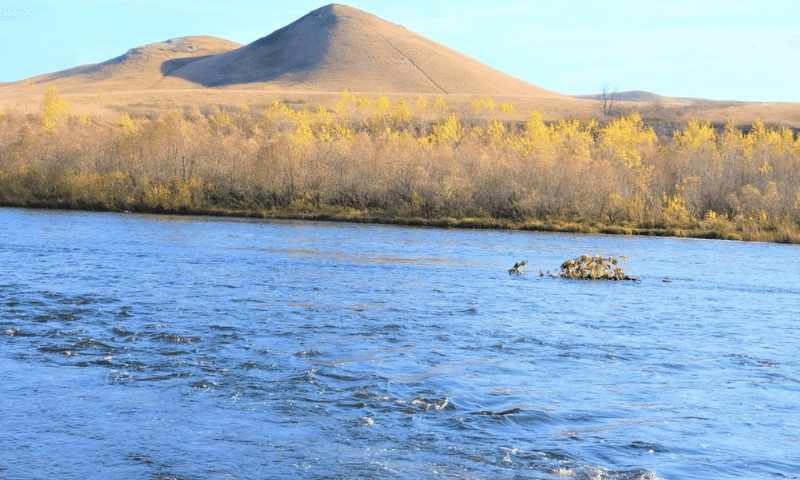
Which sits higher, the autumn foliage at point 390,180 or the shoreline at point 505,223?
the autumn foliage at point 390,180

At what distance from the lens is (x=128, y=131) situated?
66.8 m

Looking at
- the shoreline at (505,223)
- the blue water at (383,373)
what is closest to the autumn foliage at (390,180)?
the shoreline at (505,223)

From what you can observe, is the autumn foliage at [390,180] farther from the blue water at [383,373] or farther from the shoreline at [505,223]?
the blue water at [383,373]

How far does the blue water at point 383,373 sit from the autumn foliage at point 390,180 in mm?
28850

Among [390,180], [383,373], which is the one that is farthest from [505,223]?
[383,373]

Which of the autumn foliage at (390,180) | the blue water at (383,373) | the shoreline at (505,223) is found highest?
the autumn foliage at (390,180)

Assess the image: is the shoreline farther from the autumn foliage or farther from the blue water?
the blue water

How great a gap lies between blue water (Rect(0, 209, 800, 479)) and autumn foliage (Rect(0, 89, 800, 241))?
94.7ft

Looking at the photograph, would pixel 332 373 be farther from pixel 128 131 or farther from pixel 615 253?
pixel 128 131

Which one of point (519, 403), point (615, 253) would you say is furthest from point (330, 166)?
point (519, 403)

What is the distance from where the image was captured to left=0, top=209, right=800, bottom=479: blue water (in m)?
10.2

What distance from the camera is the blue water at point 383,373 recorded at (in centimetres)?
1016

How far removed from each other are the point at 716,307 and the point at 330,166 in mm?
42486

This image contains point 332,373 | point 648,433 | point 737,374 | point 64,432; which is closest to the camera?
point 64,432
